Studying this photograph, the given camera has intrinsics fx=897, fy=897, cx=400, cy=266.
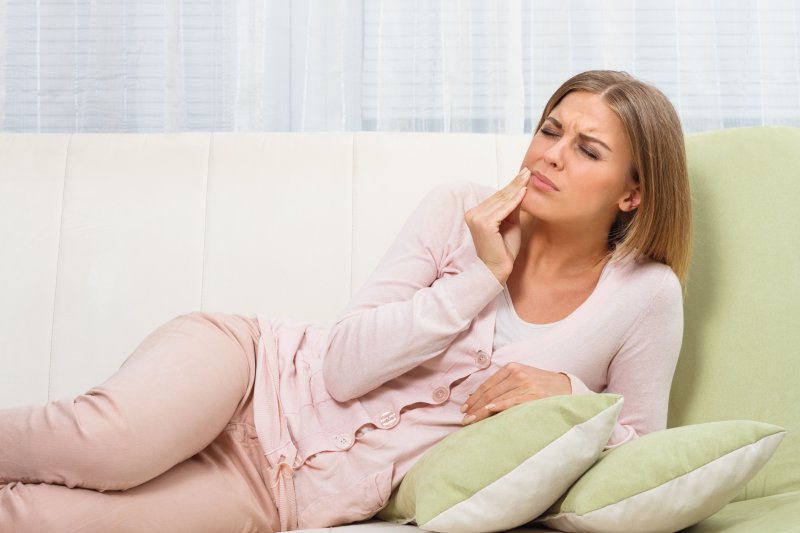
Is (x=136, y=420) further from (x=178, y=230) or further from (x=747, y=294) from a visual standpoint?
(x=747, y=294)

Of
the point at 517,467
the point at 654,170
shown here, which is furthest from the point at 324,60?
the point at 517,467

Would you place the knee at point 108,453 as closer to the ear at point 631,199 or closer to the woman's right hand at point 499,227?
the woman's right hand at point 499,227

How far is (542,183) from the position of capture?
1.46 metres

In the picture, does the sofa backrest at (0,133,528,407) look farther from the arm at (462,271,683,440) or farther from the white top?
the arm at (462,271,683,440)

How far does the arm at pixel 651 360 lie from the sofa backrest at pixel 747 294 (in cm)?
10

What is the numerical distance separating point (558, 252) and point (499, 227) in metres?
0.16

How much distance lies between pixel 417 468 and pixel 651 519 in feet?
1.20

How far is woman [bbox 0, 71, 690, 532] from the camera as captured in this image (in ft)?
4.49

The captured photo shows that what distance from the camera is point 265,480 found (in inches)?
56.7

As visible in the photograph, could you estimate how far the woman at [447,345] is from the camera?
137 cm

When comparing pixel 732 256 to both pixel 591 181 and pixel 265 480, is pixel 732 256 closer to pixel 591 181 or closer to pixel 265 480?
pixel 591 181

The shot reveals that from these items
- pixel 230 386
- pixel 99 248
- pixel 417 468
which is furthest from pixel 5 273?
pixel 417 468

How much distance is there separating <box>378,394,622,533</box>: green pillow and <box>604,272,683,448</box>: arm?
32cm

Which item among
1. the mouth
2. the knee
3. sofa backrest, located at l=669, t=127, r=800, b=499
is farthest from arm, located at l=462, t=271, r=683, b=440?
the knee
